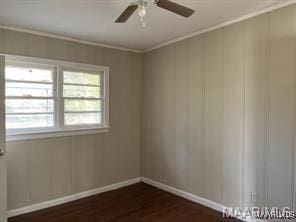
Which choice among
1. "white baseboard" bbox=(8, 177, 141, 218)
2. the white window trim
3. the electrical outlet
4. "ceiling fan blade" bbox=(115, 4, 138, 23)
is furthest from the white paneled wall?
"ceiling fan blade" bbox=(115, 4, 138, 23)

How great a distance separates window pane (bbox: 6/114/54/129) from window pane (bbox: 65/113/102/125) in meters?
0.25

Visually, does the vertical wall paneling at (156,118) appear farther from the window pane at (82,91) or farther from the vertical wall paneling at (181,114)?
the window pane at (82,91)

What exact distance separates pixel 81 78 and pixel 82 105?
0.43 m

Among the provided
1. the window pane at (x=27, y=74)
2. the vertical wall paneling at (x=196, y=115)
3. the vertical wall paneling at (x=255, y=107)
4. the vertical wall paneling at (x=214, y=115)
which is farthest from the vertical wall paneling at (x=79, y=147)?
the vertical wall paneling at (x=255, y=107)

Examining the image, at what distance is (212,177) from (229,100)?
3.60ft

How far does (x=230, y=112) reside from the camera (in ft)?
10.1

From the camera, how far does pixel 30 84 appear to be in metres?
3.26

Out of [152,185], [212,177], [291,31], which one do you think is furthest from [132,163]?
[291,31]

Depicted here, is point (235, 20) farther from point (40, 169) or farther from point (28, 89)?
point (40, 169)

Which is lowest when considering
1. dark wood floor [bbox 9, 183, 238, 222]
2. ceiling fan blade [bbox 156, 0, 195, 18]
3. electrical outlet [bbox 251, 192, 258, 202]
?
dark wood floor [bbox 9, 183, 238, 222]

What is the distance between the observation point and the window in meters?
3.15

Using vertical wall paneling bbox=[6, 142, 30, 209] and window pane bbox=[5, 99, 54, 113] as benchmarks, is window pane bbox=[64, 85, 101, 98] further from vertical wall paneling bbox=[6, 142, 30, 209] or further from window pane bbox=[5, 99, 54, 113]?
vertical wall paneling bbox=[6, 142, 30, 209]

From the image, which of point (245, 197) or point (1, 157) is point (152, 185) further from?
point (1, 157)

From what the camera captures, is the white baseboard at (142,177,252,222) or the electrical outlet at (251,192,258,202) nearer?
the electrical outlet at (251,192,258,202)
